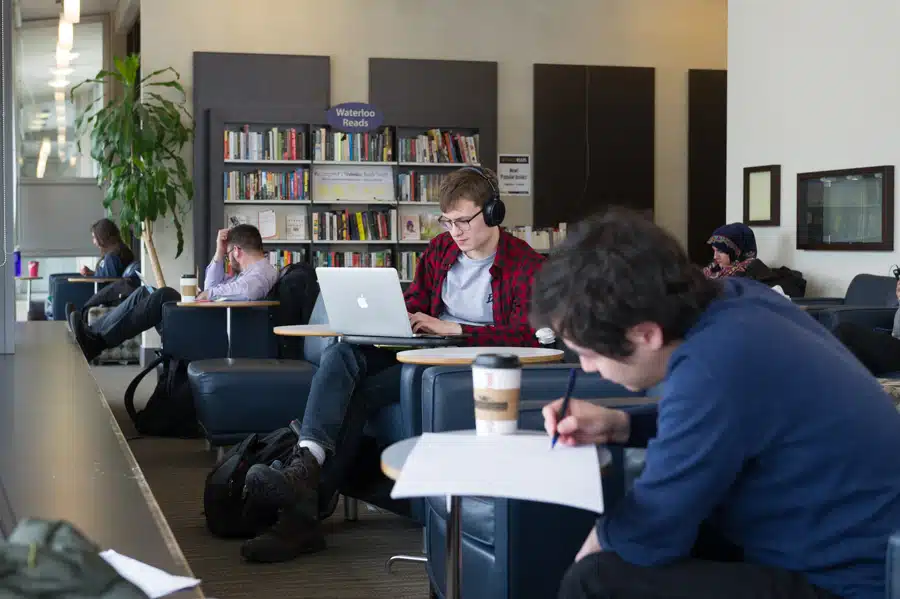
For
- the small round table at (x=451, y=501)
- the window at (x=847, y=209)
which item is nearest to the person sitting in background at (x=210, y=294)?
the window at (x=847, y=209)

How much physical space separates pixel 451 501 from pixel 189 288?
4995 mm

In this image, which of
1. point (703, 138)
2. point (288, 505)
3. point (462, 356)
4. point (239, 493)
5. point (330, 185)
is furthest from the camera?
point (703, 138)

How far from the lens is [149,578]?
1.47 m

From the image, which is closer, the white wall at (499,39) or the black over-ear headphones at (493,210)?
the black over-ear headphones at (493,210)

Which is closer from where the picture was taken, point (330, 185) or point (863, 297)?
point (863, 297)

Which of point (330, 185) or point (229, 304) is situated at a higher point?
point (330, 185)

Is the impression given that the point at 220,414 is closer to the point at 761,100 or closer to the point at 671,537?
the point at 671,537

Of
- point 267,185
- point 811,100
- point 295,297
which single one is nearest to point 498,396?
point 295,297

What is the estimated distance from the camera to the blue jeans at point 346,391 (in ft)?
12.5

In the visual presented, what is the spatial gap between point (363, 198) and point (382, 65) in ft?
4.00

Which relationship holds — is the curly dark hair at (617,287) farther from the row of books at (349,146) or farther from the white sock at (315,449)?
the row of books at (349,146)

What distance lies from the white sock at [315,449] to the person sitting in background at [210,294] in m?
2.90

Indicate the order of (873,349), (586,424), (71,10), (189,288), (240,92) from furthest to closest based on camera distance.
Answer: (71,10), (240,92), (189,288), (873,349), (586,424)

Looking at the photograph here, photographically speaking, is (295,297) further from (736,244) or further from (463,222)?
(736,244)
